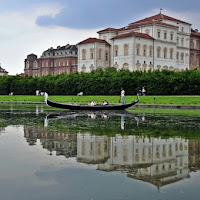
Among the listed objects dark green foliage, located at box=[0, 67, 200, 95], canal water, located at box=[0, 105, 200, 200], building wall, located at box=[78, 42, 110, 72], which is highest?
building wall, located at box=[78, 42, 110, 72]

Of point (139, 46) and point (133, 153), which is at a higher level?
point (139, 46)

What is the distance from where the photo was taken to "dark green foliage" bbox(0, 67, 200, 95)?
49062 mm

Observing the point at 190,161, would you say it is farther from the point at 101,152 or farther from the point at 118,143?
the point at 118,143

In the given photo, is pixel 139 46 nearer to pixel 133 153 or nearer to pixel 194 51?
pixel 194 51

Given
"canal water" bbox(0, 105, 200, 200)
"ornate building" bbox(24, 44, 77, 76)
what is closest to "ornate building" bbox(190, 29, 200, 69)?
"ornate building" bbox(24, 44, 77, 76)

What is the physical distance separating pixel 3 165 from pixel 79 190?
106 inches

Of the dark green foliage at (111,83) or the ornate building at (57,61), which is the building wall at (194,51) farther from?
the dark green foliage at (111,83)

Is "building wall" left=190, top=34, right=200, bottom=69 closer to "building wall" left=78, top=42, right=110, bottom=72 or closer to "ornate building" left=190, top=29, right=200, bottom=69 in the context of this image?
"ornate building" left=190, top=29, right=200, bottom=69

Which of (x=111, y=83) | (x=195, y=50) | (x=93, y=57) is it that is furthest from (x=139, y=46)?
(x=111, y=83)

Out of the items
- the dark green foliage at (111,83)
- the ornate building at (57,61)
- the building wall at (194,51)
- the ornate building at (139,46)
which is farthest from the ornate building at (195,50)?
the dark green foliage at (111,83)

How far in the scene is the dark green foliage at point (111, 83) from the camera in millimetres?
49062

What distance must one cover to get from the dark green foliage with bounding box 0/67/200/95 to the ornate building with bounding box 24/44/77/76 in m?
49.8

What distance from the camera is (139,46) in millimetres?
86500

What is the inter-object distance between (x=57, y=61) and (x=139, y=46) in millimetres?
45452
